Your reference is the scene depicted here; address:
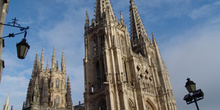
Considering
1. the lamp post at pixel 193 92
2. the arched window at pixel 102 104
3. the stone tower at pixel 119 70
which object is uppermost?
the stone tower at pixel 119 70

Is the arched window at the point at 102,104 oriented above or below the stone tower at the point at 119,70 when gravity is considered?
below

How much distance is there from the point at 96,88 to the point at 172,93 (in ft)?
48.8

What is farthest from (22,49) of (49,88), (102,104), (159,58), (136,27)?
(49,88)

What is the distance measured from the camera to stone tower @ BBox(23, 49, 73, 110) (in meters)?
48.0

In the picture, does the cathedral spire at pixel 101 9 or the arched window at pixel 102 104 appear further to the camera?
the cathedral spire at pixel 101 9

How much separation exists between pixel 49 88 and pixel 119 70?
101 ft

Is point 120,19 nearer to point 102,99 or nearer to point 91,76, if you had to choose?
point 91,76

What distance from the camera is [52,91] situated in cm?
5228

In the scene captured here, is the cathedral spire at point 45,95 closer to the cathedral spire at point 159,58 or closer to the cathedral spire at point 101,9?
the cathedral spire at point 101,9

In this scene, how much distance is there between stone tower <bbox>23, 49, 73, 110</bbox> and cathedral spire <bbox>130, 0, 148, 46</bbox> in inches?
808

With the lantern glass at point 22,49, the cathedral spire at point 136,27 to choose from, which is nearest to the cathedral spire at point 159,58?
the cathedral spire at point 136,27

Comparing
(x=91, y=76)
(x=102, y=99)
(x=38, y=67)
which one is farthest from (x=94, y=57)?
(x=38, y=67)

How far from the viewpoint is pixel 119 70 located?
27.4m

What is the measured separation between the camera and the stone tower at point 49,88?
48.0m
